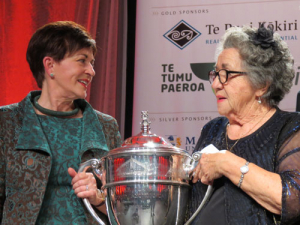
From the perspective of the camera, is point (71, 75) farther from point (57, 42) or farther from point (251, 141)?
point (251, 141)

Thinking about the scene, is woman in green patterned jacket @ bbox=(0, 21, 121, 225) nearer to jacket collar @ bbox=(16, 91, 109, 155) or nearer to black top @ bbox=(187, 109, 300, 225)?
jacket collar @ bbox=(16, 91, 109, 155)

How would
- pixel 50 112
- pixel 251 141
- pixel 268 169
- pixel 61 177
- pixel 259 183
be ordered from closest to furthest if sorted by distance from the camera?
1. pixel 259 183
2. pixel 268 169
3. pixel 251 141
4. pixel 61 177
5. pixel 50 112

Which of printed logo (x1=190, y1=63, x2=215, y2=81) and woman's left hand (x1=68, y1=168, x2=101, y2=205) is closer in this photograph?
woman's left hand (x1=68, y1=168, x2=101, y2=205)

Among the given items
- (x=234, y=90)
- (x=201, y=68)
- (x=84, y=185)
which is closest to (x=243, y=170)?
(x=234, y=90)

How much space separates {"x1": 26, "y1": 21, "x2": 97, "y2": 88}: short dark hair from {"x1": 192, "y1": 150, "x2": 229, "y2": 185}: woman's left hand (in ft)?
3.09

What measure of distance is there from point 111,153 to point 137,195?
0.53 feet

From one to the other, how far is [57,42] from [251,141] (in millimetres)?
1029

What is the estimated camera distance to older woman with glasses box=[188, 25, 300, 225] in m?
1.48

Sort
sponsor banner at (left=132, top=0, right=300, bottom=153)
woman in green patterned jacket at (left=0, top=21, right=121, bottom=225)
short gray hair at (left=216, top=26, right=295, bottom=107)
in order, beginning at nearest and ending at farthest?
short gray hair at (left=216, top=26, right=295, bottom=107) < woman in green patterned jacket at (left=0, top=21, right=121, bottom=225) < sponsor banner at (left=132, top=0, right=300, bottom=153)

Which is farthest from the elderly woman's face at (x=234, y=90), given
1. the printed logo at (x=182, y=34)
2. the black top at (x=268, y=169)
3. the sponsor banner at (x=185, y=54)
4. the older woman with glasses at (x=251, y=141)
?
the printed logo at (x=182, y=34)

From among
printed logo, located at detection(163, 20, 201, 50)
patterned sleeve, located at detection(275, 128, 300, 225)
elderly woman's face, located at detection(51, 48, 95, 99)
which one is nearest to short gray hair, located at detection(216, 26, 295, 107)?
patterned sleeve, located at detection(275, 128, 300, 225)

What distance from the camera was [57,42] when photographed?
7.35 ft

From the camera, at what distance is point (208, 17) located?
11.4 ft

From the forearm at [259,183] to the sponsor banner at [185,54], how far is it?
1.85 m
